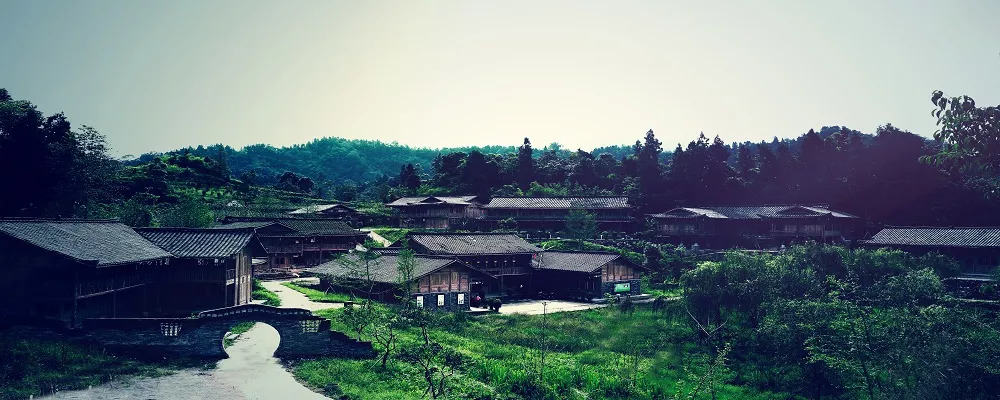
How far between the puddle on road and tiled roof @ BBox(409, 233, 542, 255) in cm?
2067

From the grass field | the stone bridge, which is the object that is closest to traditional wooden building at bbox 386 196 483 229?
the grass field

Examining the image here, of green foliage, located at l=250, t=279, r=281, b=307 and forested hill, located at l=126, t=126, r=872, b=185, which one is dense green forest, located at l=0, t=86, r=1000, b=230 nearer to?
green foliage, located at l=250, t=279, r=281, b=307

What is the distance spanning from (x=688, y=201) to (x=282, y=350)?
56624 mm

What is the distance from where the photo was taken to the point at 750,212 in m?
66.4

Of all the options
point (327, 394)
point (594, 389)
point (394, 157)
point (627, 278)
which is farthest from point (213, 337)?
point (394, 157)

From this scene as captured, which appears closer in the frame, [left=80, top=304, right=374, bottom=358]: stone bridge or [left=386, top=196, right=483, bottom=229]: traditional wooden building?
[left=80, top=304, right=374, bottom=358]: stone bridge

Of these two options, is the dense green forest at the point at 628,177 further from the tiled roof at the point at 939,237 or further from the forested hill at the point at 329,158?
the forested hill at the point at 329,158

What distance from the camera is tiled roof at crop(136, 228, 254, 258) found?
116 feet

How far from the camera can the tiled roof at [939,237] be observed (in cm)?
4925

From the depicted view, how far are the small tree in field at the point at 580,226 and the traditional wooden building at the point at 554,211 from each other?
3.20m

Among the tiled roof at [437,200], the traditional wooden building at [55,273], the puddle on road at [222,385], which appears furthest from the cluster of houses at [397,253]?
the puddle on road at [222,385]

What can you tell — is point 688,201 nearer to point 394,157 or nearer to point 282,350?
point 282,350

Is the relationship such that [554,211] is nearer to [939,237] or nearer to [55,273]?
[939,237]

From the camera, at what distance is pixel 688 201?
75.6 meters
